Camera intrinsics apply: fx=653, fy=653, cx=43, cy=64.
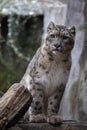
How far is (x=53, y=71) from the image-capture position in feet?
22.0

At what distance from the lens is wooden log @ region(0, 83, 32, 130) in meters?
5.82

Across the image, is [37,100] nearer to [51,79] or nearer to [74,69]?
[51,79]

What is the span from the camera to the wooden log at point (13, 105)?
229 inches

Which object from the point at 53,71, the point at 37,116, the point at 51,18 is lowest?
the point at 37,116

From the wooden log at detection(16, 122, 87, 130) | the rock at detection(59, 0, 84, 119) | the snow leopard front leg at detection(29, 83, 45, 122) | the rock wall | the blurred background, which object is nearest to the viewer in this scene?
the wooden log at detection(16, 122, 87, 130)

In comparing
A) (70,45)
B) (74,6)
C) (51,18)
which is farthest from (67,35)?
(51,18)

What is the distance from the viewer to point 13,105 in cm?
582

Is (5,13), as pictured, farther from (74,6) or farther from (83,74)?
(83,74)

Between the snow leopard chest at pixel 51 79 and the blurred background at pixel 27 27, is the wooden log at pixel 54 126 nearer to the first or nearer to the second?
the snow leopard chest at pixel 51 79

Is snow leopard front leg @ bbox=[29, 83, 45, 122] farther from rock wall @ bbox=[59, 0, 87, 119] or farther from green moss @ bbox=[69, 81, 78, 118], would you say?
green moss @ bbox=[69, 81, 78, 118]

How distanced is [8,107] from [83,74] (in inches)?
98.3

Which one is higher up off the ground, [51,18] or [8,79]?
[51,18]

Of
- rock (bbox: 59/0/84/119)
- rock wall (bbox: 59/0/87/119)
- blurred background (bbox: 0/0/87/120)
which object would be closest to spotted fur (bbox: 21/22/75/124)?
rock wall (bbox: 59/0/87/119)

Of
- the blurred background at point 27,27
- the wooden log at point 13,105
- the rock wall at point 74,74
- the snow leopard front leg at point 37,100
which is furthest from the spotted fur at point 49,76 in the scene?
the blurred background at point 27,27
